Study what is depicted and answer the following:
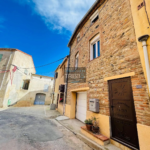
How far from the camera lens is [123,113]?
273cm

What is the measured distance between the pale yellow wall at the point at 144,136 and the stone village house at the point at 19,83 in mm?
14621

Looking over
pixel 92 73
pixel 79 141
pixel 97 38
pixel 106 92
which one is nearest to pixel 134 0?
pixel 97 38

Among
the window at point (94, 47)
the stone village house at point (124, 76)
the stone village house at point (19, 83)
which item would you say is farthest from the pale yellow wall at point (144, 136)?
the stone village house at point (19, 83)

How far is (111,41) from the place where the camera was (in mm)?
3752

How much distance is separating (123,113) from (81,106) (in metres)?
3.40

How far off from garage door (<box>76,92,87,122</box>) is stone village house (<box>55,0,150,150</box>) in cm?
117

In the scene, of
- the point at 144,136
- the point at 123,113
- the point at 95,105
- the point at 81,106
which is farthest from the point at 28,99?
the point at 144,136

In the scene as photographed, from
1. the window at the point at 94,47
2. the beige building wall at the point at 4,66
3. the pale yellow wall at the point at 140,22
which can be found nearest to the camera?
the pale yellow wall at the point at 140,22

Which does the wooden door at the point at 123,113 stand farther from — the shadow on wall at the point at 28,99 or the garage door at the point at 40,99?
the garage door at the point at 40,99

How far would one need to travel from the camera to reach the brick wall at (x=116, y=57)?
2.42 m

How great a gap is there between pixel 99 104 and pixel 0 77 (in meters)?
14.4

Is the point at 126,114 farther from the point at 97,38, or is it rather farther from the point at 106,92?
the point at 97,38

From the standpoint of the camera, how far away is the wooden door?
8.03ft

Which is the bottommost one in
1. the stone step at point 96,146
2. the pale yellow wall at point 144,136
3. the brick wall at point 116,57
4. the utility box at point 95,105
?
the stone step at point 96,146
